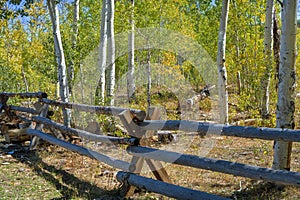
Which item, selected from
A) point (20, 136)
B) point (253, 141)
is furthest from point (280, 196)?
point (20, 136)

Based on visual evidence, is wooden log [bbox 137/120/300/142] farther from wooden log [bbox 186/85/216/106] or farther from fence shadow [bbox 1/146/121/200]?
wooden log [bbox 186/85/216/106]

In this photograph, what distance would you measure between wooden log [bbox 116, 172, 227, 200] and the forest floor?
1.19 feet

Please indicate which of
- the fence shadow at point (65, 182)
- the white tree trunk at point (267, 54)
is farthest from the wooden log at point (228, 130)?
the white tree trunk at point (267, 54)

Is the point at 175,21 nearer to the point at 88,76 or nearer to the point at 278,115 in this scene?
the point at 88,76

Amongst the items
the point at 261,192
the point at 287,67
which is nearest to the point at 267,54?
the point at 287,67

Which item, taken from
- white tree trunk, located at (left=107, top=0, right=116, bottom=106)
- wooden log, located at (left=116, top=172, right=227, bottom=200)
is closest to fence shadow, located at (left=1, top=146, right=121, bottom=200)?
wooden log, located at (left=116, top=172, right=227, bottom=200)

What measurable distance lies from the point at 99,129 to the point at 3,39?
15.6 meters

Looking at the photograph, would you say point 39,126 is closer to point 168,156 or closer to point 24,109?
point 24,109

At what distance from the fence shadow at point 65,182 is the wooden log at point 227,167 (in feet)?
3.20

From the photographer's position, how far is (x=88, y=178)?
602 cm

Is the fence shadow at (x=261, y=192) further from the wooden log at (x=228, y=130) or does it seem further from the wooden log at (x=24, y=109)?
the wooden log at (x=24, y=109)

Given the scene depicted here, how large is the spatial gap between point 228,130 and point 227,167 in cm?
49

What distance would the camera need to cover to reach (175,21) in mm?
20188

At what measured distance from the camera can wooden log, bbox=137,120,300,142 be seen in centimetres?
374
